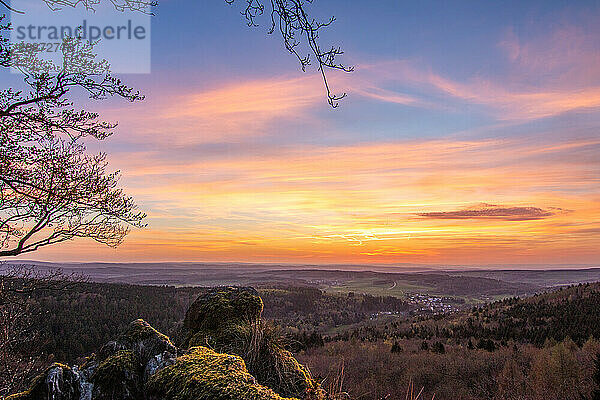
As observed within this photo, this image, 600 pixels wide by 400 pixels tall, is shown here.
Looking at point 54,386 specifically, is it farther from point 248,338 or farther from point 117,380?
point 248,338

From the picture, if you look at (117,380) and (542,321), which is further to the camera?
(542,321)

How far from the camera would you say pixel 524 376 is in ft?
52.9

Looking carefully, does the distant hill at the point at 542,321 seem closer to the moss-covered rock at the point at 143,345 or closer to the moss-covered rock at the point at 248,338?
the moss-covered rock at the point at 248,338

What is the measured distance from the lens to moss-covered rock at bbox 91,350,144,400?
12.0 feet

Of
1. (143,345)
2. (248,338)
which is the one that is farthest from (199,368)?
(248,338)

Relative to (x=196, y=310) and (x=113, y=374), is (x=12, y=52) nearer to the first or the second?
(x=196, y=310)

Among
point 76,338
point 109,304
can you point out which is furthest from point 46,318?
point 109,304

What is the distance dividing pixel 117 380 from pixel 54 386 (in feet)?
1.71

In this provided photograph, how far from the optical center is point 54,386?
347 cm

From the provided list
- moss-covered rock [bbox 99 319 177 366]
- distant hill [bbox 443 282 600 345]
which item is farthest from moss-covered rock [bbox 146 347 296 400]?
distant hill [bbox 443 282 600 345]

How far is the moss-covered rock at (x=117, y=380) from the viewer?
365cm

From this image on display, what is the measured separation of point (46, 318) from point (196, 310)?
61.5 meters

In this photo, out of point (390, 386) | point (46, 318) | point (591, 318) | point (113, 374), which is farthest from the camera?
point (46, 318)

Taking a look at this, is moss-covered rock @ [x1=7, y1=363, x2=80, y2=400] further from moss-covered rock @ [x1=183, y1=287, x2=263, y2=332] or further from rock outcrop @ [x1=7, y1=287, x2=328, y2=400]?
moss-covered rock @ [x1=183, y1=287, x2=263, y2=332]
